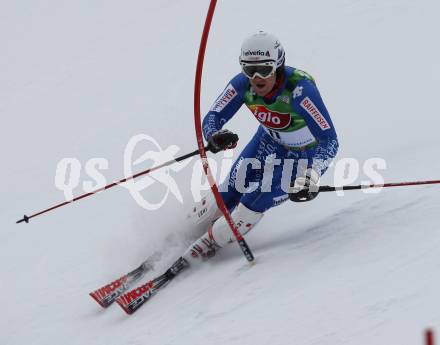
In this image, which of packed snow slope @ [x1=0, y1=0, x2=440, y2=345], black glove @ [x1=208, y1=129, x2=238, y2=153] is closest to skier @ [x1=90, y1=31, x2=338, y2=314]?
black glove @ [x1=208, y1=129, x2=238, y2=153]

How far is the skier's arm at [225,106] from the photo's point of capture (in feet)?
16.3

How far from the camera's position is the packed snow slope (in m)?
3.77

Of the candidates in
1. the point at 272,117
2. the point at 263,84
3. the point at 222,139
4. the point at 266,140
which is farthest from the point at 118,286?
the point at 263,84

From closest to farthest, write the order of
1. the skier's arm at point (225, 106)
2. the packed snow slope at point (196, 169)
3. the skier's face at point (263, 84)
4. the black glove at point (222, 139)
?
1. the packed snow slope at point (196, 169)
2. the skier's face at point (263, 84)
3. the black glove at point (222, 139)
4. the skier's arm at point (225, 106)

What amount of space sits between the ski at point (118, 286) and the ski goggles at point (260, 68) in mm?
1987

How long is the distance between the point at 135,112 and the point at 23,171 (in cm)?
198

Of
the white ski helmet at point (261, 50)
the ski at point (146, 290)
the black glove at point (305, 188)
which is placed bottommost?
the ski at point (146, 290)

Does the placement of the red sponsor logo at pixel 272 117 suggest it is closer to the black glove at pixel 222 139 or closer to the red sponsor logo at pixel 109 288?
the black glove at pixel 222 139

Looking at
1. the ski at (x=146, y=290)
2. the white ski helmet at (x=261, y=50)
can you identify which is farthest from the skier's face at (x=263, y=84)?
the ski at (x=146, y=290)

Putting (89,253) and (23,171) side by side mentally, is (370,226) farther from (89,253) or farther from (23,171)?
(23,171)

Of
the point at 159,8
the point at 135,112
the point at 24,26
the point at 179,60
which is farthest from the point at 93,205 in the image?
the point at 24,26

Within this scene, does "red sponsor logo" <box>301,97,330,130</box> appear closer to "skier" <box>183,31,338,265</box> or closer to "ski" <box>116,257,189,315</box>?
"skier" <box>183,31,338,265</box>

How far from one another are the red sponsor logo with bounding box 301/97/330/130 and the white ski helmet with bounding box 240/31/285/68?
34 cm

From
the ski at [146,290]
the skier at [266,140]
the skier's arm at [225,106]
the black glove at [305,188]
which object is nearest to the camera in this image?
the black glove at [305,188]
